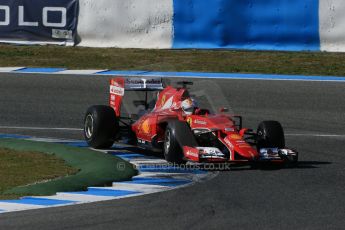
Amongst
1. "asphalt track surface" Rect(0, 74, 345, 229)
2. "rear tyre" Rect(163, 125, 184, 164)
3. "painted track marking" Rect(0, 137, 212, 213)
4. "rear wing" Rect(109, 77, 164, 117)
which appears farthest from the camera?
"rear wing" Rect(109, 77, 164, 117)

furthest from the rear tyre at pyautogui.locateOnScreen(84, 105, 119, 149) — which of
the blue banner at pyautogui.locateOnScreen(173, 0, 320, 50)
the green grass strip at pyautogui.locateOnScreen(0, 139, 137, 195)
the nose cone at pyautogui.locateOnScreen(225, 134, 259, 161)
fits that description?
the blue banner at pyautogui.locateOnScreen(173, 0, 320, 50)

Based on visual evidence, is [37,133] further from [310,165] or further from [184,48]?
[184,48]

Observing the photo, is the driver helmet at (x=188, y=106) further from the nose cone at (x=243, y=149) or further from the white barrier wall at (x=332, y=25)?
the white barrier wall at (x=332, y=25)

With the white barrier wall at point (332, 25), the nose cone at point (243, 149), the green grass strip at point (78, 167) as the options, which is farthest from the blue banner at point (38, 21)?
the nose cone at point (243, 149)

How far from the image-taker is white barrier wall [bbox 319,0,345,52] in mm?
21016

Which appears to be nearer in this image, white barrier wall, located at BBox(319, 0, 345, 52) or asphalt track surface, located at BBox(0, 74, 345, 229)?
asphalt track surface, located at BBox(0, 74, 345, 229)

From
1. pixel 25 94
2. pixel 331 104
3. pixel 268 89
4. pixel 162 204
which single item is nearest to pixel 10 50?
pixel 25 94

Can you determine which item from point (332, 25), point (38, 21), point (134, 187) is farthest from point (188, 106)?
point (38, 21)

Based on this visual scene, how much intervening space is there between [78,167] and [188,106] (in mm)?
1723

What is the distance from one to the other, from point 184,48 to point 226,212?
1296 centimetres

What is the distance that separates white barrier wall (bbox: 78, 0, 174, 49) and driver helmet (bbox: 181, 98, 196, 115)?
365 inches

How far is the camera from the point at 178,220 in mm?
8719

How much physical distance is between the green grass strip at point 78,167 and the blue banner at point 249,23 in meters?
8.74

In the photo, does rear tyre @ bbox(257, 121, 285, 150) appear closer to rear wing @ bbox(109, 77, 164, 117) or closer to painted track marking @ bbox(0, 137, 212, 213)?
painted track marking @ bbox(0, 137, 212, 213)
